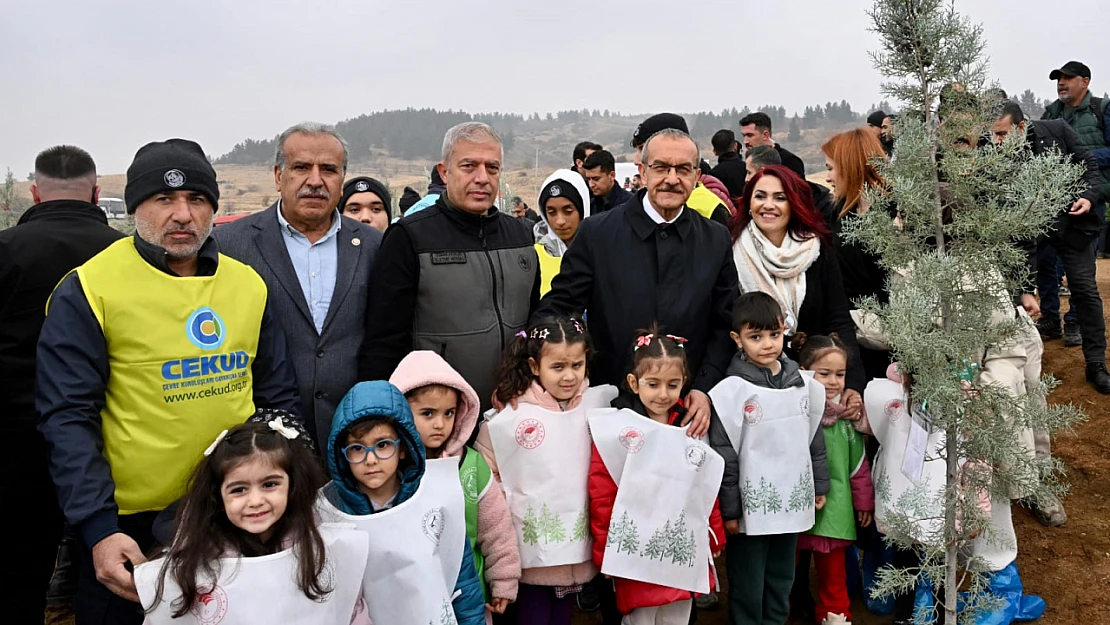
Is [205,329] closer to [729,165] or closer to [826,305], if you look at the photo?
[826,305]

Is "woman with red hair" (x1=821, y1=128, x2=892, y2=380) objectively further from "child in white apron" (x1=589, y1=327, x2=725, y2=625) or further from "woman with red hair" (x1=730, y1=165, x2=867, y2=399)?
"child in white apron" (x1=589, y1=327, x2=725, y2=625)

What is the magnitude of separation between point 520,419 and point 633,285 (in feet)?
2.61

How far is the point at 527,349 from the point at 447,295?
0.40 meters

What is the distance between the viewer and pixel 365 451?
8.43 feet

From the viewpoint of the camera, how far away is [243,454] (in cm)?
235

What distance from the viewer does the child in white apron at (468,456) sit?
113 inches

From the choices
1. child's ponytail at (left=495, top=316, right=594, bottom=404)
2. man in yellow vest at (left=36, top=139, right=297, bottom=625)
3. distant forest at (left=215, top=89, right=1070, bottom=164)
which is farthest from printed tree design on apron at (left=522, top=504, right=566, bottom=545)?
distant forest at (left=215, top=89, right=1070, bottom=164)

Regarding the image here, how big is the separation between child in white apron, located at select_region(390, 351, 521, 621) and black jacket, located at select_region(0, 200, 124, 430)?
186 centimetres

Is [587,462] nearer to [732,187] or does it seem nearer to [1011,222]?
[1011,222]

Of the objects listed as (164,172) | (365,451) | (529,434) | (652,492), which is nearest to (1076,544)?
(652,492)

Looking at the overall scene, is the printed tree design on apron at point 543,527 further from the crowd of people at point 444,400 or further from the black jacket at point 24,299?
the black jacket at point 24,299

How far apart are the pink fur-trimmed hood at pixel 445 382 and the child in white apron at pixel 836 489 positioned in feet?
5.47

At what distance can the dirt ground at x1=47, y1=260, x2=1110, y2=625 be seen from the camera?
12.8 ft

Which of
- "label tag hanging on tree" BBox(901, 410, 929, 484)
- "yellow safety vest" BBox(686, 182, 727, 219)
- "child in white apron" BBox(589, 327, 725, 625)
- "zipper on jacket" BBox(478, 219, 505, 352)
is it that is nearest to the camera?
"label tag hanging on tree" BBox(901, 410, 929, 484)
